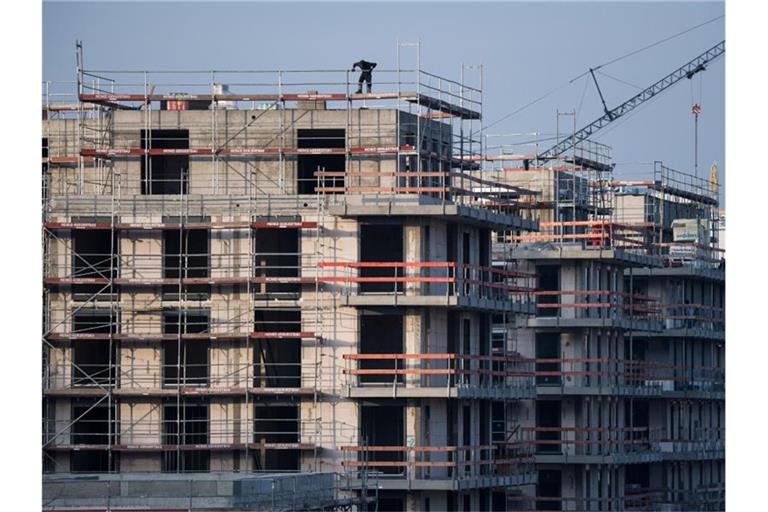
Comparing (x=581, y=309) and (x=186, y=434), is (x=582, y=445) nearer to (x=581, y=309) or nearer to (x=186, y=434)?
(x=581, y=309)

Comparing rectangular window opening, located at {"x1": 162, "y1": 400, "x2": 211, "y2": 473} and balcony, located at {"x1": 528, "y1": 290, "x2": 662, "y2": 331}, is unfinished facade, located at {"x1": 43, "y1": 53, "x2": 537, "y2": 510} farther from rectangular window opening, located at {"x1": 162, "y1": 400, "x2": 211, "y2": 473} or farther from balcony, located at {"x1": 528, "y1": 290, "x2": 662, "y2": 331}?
balcony, located at {"x1": 528, "y1": 290, "x2": 662, "y2": 331}

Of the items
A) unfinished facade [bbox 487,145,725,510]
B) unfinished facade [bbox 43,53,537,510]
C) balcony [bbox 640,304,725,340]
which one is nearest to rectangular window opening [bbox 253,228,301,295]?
unfinished facade [bbox 43,53,537,510]

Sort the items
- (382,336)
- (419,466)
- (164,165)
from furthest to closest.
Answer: (164,165) < (382,336) < (419,466)

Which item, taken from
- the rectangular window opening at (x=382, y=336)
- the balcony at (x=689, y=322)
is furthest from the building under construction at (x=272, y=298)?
the balcony at (x=689, y=322)

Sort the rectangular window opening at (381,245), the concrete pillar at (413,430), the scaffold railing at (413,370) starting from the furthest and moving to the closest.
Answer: the rectangular window opening at (381,245)
the concrete pillar at (413,430)
the scaffold railing at (413,370)

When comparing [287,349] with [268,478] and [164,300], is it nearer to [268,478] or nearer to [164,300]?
[164,300]

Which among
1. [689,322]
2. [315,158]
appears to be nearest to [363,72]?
[315,158]

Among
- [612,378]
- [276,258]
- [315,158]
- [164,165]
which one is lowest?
[612,378]

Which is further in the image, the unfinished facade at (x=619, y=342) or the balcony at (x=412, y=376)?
the unfinished facade at (x=619, y=342)

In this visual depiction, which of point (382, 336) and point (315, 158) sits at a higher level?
point (315, 158)

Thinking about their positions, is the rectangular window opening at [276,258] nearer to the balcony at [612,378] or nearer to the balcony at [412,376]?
the balcony at [412,376]

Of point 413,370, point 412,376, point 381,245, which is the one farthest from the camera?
point 381,245

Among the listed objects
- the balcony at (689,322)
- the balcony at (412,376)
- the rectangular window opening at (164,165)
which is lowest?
the balcony at (412,376)

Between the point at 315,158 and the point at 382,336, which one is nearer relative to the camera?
the point at 382,336
